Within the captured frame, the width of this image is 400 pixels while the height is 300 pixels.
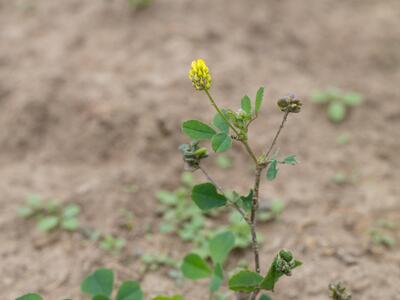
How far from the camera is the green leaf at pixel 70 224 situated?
2696mm

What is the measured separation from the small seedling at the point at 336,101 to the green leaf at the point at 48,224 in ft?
6.07

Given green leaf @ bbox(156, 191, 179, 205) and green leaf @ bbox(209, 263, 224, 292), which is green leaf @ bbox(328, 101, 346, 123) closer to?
green leaf @ bbox(156, 191, 179, 205)

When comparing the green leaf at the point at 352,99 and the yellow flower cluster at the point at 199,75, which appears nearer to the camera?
the yellow flower cluster at the point at 199,75

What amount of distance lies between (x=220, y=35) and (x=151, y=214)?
5.68ft

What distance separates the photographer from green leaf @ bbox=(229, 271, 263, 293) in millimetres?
1744

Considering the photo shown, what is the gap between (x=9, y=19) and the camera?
4402 mm

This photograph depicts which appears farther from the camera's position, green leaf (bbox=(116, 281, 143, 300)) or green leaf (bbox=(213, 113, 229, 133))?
green leaf (bbox=(116, 281, 143, 300))

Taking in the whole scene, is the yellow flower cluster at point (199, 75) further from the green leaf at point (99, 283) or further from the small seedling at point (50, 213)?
the small seedling at point (50, 213)

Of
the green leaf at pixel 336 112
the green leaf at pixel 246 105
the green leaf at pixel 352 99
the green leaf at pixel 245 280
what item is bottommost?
the green leaf at pixel 245 280

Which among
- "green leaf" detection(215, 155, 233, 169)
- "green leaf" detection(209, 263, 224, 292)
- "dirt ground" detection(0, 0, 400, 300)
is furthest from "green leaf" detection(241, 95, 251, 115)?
"green leaf" detection(215, 155, 233, 169)

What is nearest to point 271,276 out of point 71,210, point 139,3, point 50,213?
point 71,210

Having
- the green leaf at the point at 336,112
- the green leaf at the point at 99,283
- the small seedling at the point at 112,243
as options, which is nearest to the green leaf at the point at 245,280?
the green leaf at the point at 99,283

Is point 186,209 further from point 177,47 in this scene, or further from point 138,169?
point 177,47

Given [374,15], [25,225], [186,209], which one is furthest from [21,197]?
[374,15]
